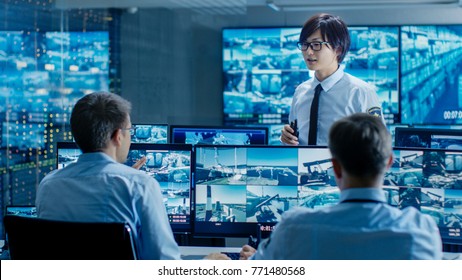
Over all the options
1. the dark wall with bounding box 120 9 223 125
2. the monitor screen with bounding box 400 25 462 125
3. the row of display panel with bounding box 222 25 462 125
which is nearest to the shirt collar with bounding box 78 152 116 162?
the dark wall with bounding box 120 9 223 125

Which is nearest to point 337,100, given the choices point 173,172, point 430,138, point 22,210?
point 430,138

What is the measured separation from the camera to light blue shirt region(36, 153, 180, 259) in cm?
233

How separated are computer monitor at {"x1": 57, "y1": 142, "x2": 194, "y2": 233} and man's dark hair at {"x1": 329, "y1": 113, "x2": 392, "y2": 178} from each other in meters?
1.15

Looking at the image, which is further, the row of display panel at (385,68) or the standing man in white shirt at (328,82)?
the row of display panel at (385,68)

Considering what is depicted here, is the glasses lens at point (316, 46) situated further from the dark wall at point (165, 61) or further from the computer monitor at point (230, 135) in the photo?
the dark wall at point (165, 61)

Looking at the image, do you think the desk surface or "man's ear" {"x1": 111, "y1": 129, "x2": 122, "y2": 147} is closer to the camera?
"man's ear" {"x1": 111, "y1": 129, "x2": 122, "y2": 147}

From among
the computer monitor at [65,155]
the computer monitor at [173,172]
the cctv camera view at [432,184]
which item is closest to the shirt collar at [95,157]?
the computer monitor at [173,172]

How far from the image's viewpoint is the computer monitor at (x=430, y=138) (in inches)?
126

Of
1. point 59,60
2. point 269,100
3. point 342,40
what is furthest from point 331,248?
point 269,100

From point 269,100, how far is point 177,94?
1006mm

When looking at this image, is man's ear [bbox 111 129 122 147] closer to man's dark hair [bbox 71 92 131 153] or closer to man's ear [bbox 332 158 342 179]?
man's dark hair [bbox 71 92 131 153]

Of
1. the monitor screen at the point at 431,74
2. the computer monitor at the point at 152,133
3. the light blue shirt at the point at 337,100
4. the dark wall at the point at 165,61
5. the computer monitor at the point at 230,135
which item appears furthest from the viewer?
the dark wall at the point at 165,61

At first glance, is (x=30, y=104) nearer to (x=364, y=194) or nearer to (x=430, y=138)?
(x=430, y=138)
